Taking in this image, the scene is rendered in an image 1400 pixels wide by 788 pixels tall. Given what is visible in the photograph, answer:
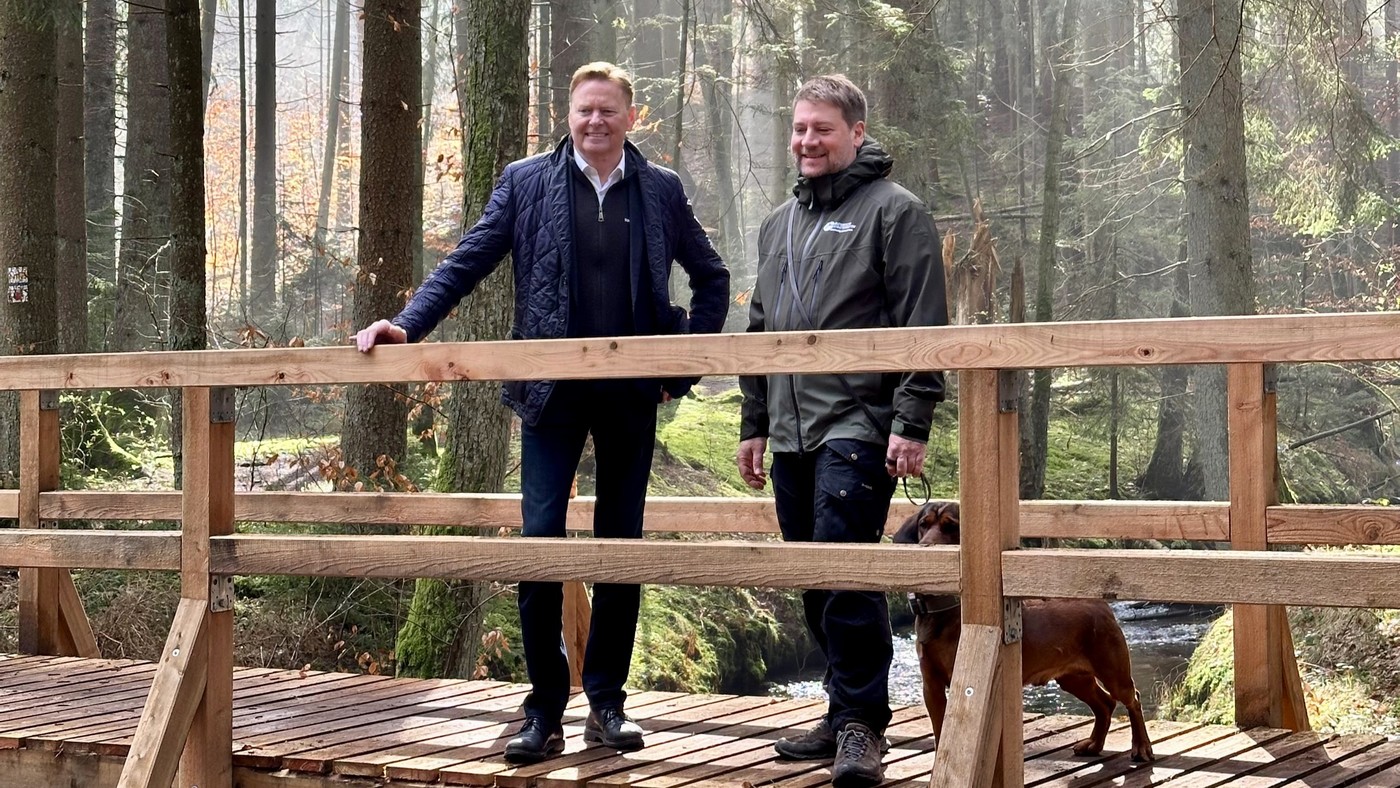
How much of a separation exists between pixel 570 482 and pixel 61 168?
10.2 m

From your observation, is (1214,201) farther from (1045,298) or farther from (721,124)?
(721,124)

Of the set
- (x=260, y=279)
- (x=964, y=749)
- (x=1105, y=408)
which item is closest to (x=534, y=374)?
(x=964, y=749)

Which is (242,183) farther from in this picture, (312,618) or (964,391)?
(964,391)

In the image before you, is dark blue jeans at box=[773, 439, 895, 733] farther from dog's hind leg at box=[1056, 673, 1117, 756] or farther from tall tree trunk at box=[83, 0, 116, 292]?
tall tree trunk at box=[83, 0, 116, 292]

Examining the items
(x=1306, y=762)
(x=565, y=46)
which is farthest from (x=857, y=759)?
(x=565, y=46)

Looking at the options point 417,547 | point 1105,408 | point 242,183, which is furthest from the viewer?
point 242,183

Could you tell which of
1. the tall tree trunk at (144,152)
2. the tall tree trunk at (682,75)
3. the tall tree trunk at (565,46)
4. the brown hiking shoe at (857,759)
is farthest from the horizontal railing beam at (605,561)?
the tall tree trunk at (565,46)

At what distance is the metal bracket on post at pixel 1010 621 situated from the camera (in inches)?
140

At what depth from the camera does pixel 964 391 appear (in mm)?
3492

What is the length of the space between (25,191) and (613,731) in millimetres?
7115

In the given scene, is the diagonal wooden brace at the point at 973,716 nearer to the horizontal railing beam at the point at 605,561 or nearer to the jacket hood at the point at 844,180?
the horizontal railing beam at the point at 605,561

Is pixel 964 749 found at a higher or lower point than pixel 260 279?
lower

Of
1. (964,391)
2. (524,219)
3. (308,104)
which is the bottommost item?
(964,391)

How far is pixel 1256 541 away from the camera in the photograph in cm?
445
